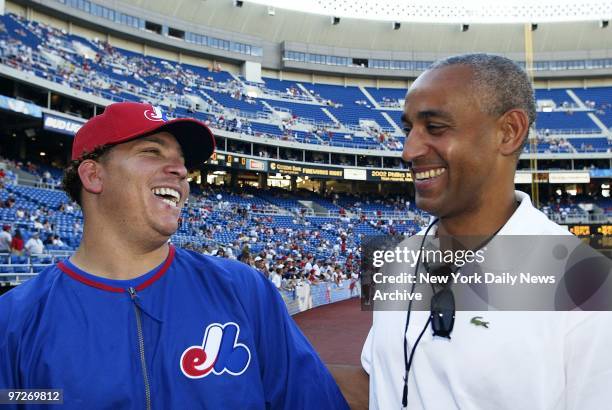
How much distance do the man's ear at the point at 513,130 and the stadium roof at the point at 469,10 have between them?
50948 millimetres

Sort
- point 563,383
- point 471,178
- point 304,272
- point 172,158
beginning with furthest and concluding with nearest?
1. point 304,272
2. point 172,158
3. point 471,178
4. point 563,383

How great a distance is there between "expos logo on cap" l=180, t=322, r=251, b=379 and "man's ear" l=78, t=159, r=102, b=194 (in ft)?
2.94

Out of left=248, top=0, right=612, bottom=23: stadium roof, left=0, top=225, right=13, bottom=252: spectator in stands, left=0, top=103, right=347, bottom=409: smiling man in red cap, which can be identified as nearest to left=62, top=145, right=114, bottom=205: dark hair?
left=0, top=103, right=347, bottom=409: smiling man in red cap

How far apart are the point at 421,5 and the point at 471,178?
5544 centimetres

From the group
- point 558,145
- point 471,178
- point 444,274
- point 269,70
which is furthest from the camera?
point 269,70

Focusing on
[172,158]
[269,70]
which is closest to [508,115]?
[172,158]

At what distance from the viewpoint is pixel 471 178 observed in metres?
1.65

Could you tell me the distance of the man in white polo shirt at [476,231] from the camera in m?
1.42

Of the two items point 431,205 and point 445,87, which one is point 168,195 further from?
point 445,87

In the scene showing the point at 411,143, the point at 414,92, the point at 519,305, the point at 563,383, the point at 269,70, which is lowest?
the point at 563,383

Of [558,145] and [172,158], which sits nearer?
[172,158]

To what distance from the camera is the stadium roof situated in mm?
49688

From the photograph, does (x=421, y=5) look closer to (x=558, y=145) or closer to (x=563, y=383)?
(x=558, y=145)

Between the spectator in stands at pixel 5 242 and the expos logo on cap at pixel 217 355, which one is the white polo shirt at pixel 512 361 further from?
the spectator in stands at pixel 5 242
